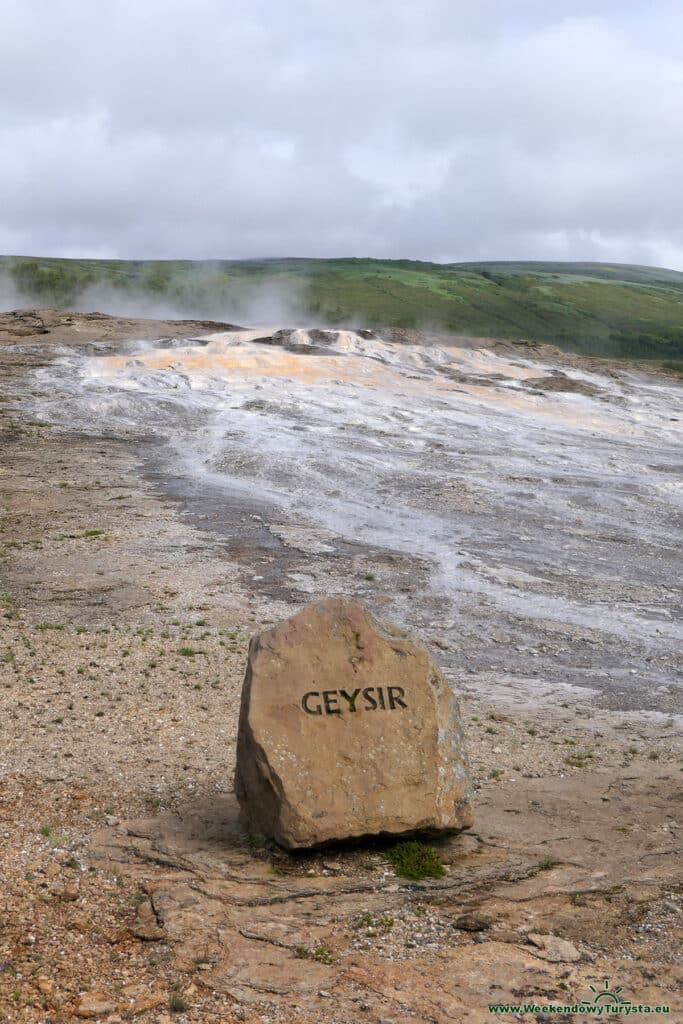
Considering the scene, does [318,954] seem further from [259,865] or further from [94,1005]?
[94,1005]

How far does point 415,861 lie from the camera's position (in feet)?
29.3

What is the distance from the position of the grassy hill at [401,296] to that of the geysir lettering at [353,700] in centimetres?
8095

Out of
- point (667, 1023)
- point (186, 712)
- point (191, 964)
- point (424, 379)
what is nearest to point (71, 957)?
point (191, 964)

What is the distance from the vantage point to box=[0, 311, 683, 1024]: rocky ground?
6.97 m

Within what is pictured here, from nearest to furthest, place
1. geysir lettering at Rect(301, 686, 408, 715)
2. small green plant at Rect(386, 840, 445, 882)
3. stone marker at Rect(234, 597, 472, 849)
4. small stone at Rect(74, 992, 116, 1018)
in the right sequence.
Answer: small stone at Rect(74, 992, 116, 1018) → small green plant at Rect(386, 840, 445, 882) → stone marker at Rect(234, 597, 472, 849) → geysir lettering at Rect(301, 686, 408, 715)

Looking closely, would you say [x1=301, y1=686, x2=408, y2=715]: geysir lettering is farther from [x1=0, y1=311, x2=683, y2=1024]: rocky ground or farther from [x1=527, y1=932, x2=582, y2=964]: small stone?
[x1=527, y1=932, x2=582, y2=964]: small stone

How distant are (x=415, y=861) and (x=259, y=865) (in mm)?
1455

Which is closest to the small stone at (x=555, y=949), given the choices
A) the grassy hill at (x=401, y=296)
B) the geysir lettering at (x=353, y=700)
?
the geysir lettering at (x=353, y=700)

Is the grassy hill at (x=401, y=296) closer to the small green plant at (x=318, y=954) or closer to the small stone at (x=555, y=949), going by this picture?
the small stone at (x=555, y=949)

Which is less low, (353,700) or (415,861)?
(353,700)

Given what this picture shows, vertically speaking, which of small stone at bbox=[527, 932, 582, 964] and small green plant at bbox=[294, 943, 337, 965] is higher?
small stone at bbox=[527, 932, 582, 964]

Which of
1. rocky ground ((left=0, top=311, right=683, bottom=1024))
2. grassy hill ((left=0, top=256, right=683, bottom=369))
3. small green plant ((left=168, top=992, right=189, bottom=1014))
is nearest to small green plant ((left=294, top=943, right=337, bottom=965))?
rocky ground ((left=0, top=311, right=683, bottom=1024))

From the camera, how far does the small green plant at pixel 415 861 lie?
877 centimetres

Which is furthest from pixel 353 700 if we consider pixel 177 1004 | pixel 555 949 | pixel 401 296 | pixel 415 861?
pixel 401 296
